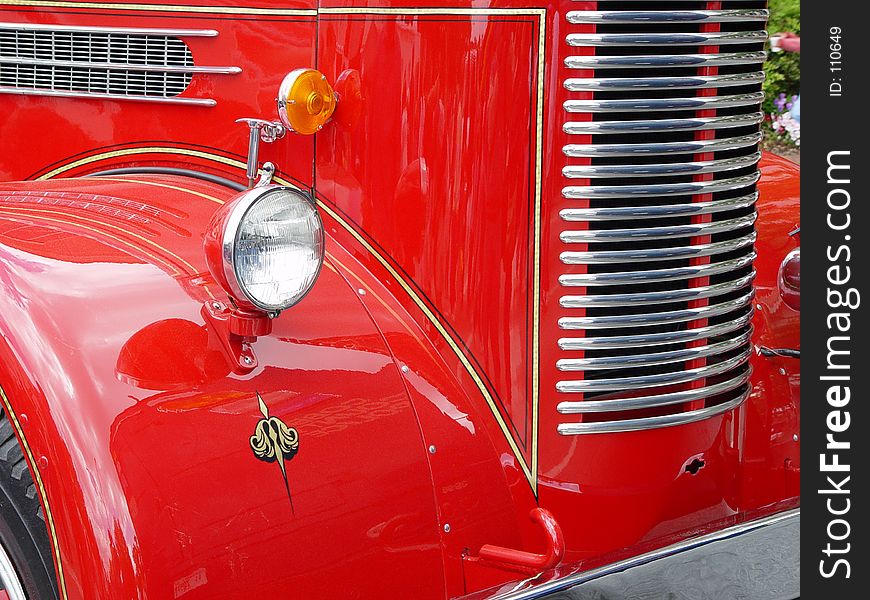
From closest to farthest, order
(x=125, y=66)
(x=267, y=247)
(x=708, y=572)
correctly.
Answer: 1. (x=267, y=247)
2. (x=708, y=572)
3. (x=125, y=66)

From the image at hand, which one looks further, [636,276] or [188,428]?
[636,276]

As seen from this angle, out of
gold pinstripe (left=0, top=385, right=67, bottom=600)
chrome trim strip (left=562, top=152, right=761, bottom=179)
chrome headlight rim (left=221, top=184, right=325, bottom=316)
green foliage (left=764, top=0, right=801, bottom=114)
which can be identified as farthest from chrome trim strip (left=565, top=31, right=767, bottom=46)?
green foliage (left=764, top=0, right=801, bottom=114)

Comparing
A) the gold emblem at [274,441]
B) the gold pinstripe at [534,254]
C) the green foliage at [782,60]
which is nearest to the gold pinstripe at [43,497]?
the gold emblem at [274,441]

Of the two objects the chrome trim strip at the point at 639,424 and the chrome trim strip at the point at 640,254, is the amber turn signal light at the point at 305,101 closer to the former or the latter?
the chrome trim strip at the point at 640,254

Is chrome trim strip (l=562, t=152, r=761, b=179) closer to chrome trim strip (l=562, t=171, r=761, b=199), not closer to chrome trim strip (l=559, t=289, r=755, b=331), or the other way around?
chrome trim strip (l=562, t=171, r=761, b=199)

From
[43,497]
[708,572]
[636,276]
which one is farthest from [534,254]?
[43,497]

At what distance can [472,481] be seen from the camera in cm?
219

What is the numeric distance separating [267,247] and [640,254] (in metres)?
0.75

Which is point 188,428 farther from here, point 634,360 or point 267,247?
point 634,360

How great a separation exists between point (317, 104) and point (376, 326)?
1.61 feet

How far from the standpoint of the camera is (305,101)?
2.31m

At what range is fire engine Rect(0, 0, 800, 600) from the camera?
183 centimetres

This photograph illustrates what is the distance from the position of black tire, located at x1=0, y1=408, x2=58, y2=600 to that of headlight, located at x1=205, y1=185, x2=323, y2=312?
0.45 m

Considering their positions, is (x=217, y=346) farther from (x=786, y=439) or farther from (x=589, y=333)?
(x=786, y=439)
